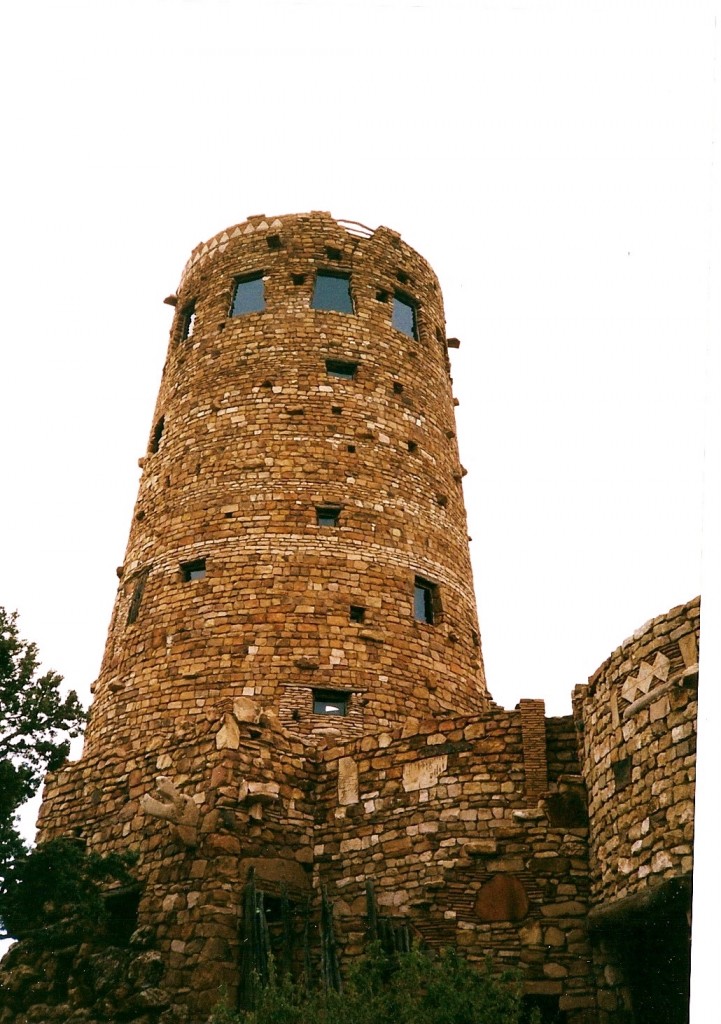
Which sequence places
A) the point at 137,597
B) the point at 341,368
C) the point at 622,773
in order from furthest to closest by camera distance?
the point at 341,368 → the point at 137,597 → the point at 622,773

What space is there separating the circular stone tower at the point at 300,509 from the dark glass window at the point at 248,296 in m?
0.04

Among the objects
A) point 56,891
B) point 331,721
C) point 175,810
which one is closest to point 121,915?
point 56,891

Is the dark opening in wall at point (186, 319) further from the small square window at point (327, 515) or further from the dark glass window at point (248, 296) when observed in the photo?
the small square window at point (327, 515)

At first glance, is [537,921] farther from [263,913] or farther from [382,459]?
[382,459]

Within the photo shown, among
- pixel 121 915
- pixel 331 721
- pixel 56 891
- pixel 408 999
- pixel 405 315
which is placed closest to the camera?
pixel 408 999

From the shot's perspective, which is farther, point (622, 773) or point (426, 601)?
point (426, 601)

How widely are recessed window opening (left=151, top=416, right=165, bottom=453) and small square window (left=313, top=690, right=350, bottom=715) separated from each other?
22.7 ft

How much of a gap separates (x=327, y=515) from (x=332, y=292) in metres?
5.34

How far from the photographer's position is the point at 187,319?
21.5 meters

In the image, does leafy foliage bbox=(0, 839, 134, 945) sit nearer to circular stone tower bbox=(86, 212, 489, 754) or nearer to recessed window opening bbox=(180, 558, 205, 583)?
circular stone tower bbox=(86, 212, 489, 754)

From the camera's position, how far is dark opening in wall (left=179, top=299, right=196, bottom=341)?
21.2 metres

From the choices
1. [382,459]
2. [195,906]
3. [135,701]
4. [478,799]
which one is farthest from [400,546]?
[195,906]

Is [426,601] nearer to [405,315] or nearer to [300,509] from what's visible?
[300,509]

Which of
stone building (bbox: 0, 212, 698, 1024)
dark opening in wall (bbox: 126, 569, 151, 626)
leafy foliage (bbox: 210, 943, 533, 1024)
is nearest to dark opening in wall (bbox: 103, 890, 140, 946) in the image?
stone building (bbox: 0, 212, 698, 1024)
